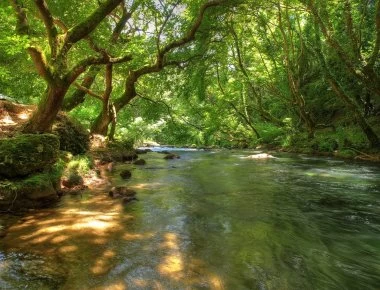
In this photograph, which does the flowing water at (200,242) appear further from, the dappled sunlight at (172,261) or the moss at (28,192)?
the moss at (28,192)

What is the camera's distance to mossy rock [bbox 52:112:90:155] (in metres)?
11.1

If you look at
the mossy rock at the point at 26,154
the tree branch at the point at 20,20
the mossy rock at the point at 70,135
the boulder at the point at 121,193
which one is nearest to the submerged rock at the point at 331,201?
the boulder at the point at 121,193

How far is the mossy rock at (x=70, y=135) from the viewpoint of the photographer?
11.1m

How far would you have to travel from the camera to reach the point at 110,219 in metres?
6.10

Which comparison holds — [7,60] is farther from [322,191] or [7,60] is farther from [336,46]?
[336,46]

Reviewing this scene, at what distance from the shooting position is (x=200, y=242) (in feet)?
16.6

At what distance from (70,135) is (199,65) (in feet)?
31.3

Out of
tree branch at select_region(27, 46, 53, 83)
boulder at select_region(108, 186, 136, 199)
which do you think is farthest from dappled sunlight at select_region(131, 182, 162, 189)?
tree branch at select_region(27, 46, 53, 83)

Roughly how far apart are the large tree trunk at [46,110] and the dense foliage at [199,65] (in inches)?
1.2

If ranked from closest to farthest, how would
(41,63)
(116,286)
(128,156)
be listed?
(116,286) < (41,63) < (128,156)

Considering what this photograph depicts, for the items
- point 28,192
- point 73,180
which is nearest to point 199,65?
point 73,180

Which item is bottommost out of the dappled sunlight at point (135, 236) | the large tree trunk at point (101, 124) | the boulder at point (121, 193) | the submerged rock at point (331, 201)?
the submerged rock at point (331, 201)

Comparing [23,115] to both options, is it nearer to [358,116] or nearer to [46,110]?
[46,110]

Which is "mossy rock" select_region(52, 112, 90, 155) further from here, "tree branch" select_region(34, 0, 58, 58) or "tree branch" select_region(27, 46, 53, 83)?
"tree branch" select_region(34, 0, 58, 58)
